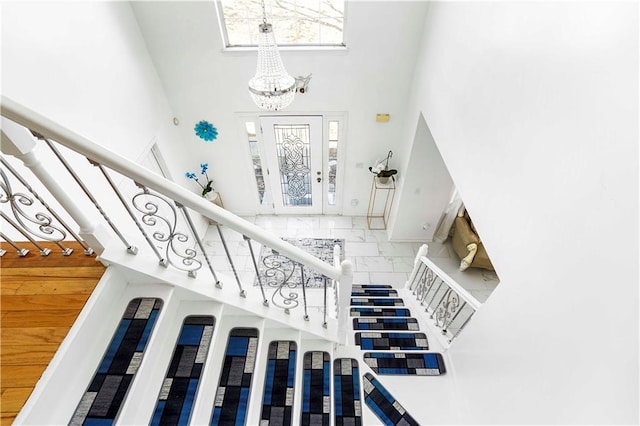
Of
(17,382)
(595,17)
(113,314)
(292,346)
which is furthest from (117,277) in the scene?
(595,17)

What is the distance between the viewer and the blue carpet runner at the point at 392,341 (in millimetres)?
2762

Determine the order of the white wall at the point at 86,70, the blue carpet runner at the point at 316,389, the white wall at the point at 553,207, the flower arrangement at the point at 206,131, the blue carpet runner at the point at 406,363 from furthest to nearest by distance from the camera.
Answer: the flower arrangement at the point at 206,131 < the blue carpet runner at the point at 406,363 < the white wall at the point at 86,70 < the blue carpet runner at the point at 316,389 < the white wall at the point at 553,207

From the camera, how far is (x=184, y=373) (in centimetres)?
157

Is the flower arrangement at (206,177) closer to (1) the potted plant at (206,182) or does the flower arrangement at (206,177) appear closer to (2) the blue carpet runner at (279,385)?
(1) the potted plant at (206,182)

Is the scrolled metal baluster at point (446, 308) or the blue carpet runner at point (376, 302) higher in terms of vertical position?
the blue carpet runner at point (376, 302)

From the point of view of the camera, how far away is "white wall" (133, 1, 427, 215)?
3.30m

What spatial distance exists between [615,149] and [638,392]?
2.51 ft

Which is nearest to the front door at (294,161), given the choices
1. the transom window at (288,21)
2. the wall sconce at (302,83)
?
the wall sconce at (302,83)

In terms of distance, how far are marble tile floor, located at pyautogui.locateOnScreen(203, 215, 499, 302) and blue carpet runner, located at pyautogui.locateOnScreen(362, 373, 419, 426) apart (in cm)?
208

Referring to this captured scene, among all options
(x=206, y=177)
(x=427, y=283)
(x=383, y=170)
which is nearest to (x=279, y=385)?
(x=427, y=283)

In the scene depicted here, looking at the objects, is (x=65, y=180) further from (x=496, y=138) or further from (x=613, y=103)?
(x=613, y=103)

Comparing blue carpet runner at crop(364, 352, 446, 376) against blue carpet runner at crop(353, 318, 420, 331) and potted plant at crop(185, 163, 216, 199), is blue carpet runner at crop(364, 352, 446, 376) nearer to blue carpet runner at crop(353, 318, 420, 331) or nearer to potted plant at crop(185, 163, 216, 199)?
blue carpet runner at crop(353, 318, 420, 331)

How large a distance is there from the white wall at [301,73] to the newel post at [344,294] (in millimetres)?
2733

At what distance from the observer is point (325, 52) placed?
3.56 meters
